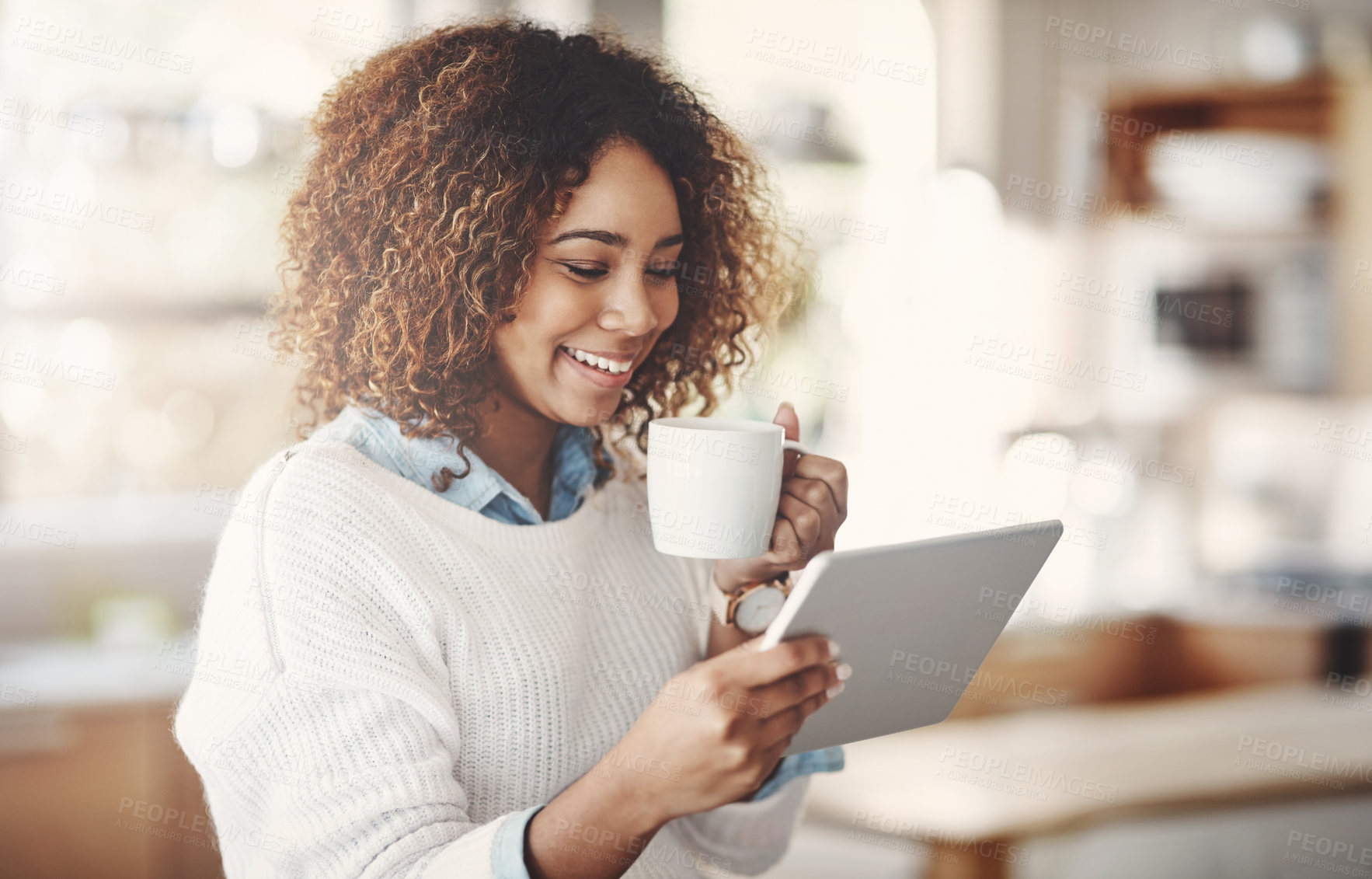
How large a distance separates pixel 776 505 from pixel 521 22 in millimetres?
563

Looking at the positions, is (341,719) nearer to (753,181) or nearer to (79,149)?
(753,181)

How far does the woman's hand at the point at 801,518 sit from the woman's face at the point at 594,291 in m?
0.18

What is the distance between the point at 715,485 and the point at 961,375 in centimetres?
254

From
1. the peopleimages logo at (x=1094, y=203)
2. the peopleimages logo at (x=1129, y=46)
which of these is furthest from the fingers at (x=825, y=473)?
the peopleimages logo at (x=1129, y=46)

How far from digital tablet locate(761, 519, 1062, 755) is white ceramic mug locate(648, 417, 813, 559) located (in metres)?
0.07

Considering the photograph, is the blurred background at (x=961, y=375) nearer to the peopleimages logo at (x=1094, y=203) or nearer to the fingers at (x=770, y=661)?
the peopleimages logo at (x=1094, y=203)

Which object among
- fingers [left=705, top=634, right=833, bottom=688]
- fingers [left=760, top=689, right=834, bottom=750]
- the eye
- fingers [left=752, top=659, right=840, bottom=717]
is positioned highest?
the eye

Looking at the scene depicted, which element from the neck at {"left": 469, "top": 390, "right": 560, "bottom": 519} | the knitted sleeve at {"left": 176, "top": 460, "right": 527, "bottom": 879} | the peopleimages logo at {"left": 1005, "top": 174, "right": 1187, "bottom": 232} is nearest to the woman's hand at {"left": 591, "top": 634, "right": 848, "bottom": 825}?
the knitted sleeve at {"left": 176, "top": 460, "right": 527, "bottom": 879}

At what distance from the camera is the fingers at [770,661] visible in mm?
763

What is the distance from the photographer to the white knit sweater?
81cm

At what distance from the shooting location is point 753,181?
4.14 ft

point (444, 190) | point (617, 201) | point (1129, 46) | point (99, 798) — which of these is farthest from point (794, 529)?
point (1129, 46)

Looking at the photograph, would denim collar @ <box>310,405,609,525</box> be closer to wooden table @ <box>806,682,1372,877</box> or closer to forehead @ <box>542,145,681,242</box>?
forehead @ <box>542,145,681,242</box>

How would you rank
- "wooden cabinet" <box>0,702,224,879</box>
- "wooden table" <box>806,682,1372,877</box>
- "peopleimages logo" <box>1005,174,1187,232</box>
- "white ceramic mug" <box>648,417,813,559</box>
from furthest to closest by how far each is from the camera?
1. "peopleimages logo" <box>1005,174,1187,232</box>
2. "wooden cabinet" <box>0,702,224,879</box>
3. "wooden table" <box>806,682,1372,877</box>
4. "white ceramic mug" <box>648,417,813,559</box>
